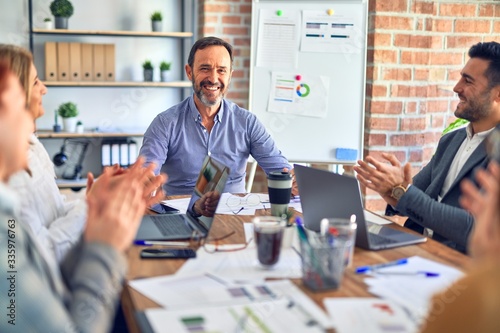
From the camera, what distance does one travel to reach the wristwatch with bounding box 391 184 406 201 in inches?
81.7

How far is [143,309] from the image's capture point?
1.26 metres

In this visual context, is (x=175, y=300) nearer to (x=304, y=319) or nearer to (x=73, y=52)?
(x=304, y=319)

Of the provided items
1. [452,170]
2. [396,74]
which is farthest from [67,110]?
[452,170]

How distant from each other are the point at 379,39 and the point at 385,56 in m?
0.11

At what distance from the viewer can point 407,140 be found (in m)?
3.76

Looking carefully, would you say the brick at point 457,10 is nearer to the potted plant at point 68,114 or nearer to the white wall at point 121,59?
the white wall at point 121,59

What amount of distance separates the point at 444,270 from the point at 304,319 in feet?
1.62

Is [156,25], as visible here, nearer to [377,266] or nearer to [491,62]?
[491,62]

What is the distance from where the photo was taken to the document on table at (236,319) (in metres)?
1.16

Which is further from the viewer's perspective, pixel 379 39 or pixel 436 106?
pixel 436 106

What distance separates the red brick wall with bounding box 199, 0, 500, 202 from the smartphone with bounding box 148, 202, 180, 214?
69.7 inches

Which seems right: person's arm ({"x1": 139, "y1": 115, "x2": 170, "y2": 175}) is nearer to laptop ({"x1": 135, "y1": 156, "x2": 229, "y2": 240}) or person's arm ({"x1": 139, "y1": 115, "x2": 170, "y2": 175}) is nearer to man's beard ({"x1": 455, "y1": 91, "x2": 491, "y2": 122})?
laptop ({"x1": 135, "y1": 156, "x2": 229, "y2": 240})

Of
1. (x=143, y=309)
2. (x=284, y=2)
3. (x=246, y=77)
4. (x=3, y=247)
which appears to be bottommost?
(x=143, y=309)

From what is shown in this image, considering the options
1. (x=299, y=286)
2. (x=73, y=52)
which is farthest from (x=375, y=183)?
(x=73, y=52)
